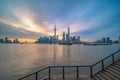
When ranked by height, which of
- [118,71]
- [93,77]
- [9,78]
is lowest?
[9,78]

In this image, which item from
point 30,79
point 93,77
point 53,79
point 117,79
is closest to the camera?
point 117,79

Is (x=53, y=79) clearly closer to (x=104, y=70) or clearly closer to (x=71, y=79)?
(x=71, y=79)

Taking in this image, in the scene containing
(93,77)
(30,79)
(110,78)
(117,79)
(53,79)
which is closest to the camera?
(117,79)

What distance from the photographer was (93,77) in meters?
12.8

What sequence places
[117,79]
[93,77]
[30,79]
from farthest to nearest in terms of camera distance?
[30,79]
[93,77]
[117,79]

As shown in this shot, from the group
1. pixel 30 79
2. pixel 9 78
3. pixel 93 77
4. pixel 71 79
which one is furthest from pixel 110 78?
pixel 9 78

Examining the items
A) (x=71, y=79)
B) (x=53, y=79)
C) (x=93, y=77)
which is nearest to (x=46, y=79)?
(x=53, y=79)

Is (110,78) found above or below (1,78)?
above

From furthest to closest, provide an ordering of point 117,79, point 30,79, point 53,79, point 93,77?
1. point 30,79
2. point 93,77
3. point 53,79
4. point 117,79

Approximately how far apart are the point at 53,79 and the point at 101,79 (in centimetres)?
457

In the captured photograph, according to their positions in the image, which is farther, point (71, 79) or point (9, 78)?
point (9, 78)

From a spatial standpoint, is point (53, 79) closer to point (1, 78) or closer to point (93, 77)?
point (93, 77)

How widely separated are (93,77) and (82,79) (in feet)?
5.16

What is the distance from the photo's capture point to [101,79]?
454 inches
